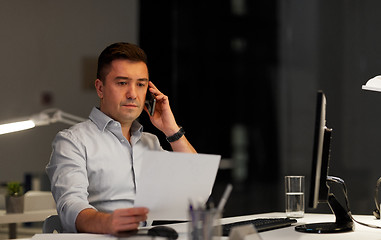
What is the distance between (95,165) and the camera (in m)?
2.43

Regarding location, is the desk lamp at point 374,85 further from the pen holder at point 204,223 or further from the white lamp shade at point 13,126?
the white lamp shade at point 13,126

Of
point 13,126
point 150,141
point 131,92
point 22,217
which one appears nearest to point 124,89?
point 131,92

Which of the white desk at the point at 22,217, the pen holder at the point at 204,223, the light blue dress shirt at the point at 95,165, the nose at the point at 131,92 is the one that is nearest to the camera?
the pen holder at the point at 204,223

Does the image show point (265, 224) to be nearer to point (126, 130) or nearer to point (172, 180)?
point (172, 180)

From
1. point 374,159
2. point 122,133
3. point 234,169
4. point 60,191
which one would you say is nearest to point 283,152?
point 234,169

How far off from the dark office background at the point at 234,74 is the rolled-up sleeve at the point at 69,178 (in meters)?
1.94

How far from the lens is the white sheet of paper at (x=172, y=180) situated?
170cm

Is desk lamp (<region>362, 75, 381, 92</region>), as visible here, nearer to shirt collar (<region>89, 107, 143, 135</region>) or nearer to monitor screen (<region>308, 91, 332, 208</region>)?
monitor screen (<region>308, 91, 332, 208</region>)

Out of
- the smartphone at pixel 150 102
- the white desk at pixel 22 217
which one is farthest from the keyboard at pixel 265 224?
the white desk at pixel 22 217

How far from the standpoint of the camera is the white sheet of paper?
1701 mm

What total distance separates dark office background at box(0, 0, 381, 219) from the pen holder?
2.91 metres

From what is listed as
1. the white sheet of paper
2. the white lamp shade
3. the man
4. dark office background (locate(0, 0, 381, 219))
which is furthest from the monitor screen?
dark office background (locate(0, 0, 381, 219))

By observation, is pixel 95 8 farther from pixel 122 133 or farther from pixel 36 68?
pixel 122 133

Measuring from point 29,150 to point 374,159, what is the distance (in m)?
2.37
